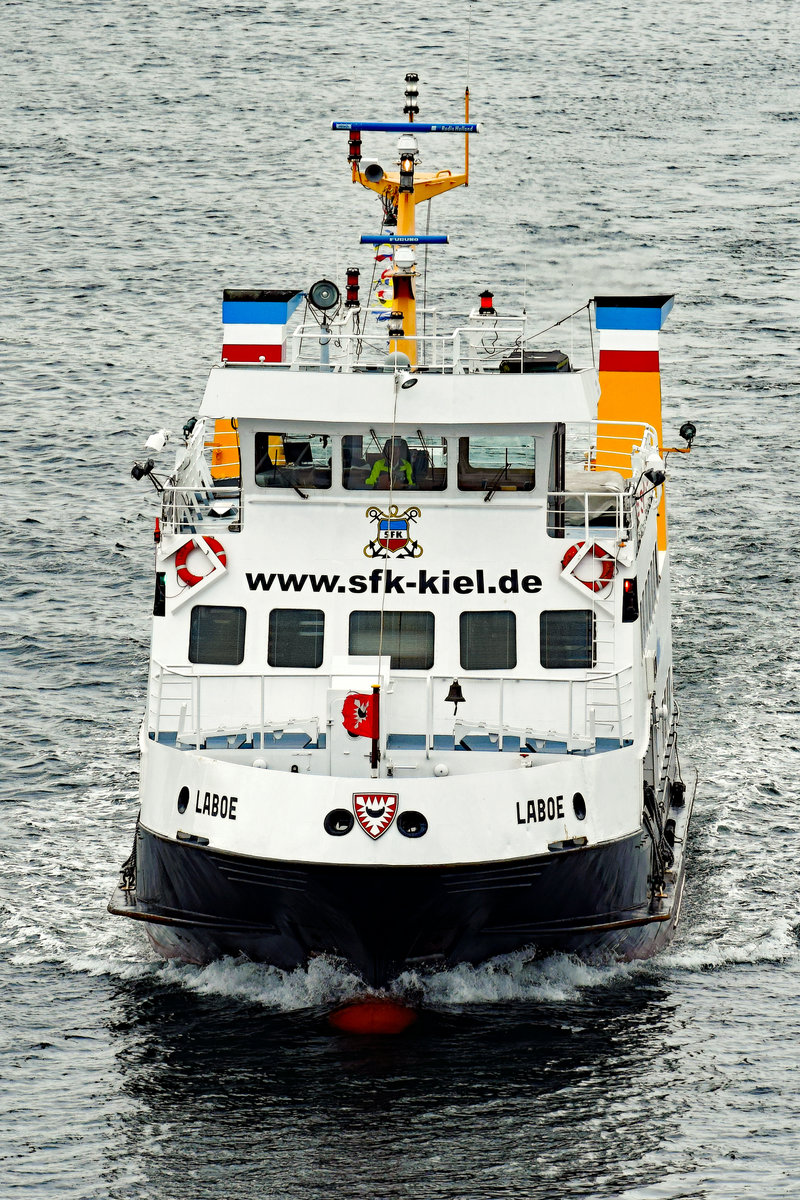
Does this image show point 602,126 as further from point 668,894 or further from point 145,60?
point 668,894

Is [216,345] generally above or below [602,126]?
below

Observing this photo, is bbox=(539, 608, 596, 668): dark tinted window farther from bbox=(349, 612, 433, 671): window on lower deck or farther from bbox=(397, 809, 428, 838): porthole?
bbox=(397, 809, 428, 838): porthole

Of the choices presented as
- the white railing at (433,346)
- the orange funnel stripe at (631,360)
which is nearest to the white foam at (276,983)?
the white railing at (433,346)

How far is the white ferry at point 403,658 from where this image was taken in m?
21.2

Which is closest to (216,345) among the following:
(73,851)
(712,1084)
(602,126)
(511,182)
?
(511,182)

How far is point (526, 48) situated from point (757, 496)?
36179 mm

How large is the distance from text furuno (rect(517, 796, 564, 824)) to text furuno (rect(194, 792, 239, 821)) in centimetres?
311

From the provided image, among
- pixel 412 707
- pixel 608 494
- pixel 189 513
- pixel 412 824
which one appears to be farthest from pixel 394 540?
pixel 412 824

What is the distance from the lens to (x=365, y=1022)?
834 inches

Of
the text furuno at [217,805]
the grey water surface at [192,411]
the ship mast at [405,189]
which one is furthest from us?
the ship mast at [405,189]

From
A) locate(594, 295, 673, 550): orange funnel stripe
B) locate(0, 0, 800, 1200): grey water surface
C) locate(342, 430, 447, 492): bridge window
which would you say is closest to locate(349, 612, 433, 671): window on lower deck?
locate(342, 430, 447, 492): bridge window

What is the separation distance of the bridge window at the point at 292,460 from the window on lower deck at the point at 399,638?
1781 millimetres

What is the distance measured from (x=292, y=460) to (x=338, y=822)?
5229 mm

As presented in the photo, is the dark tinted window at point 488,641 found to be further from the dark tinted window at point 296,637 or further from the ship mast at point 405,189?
the ship mast at point 405,189
